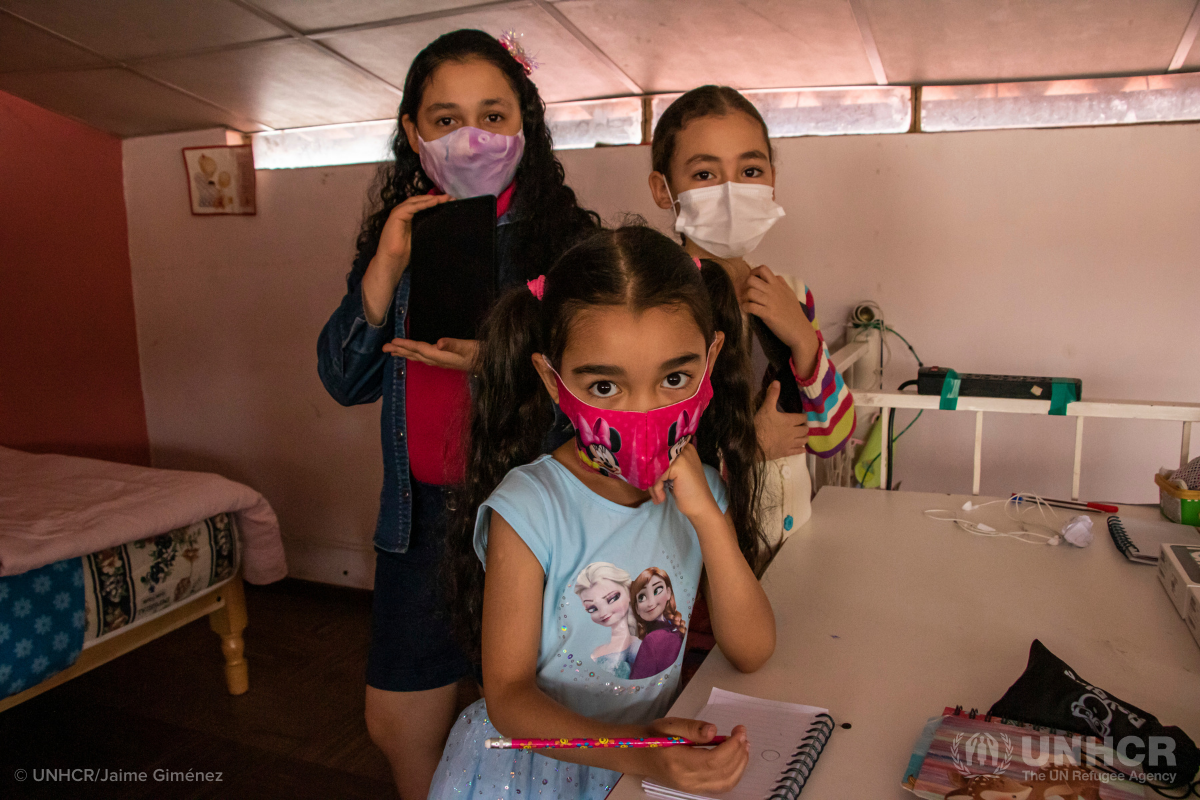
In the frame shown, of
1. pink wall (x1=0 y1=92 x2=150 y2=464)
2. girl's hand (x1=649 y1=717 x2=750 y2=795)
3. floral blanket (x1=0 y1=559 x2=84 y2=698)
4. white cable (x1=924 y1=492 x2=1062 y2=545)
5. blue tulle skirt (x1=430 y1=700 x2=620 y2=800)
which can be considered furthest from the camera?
pink wall (x1=0 y1=92 x2=150 y2=464)

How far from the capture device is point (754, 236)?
1331 millimetres

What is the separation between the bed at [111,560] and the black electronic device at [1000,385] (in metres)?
1.95

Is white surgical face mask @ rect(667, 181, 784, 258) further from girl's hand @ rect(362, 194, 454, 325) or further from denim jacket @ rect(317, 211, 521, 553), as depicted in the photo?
girl's hand @ rect(362, 194, 454, 325)

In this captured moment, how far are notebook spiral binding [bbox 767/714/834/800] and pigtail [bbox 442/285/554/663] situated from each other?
18.1 inches

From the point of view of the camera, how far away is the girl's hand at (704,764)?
0.68 m

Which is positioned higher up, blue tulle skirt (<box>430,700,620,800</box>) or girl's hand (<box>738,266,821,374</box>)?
girl's hand (<box>738,266,821,374</box>)

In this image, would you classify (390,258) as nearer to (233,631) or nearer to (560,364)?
(560,364)

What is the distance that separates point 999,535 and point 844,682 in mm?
593

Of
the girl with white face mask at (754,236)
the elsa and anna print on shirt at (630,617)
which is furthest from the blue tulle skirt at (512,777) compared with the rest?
the girl with white face mask at (754,236)

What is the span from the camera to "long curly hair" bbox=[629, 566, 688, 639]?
3.10 feet

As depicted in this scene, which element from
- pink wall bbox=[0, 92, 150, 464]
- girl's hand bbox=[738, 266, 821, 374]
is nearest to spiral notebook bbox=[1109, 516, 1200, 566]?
girl's hand bbox=[738, 266, 821, 374]

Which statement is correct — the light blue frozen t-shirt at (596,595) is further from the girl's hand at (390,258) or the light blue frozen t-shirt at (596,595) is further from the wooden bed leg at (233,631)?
the wooden bed leg at (233,631)

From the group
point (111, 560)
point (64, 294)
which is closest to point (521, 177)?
point (111, 560)

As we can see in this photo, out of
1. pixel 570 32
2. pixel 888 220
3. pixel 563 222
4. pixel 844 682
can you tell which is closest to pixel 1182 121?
pixel 888 220
